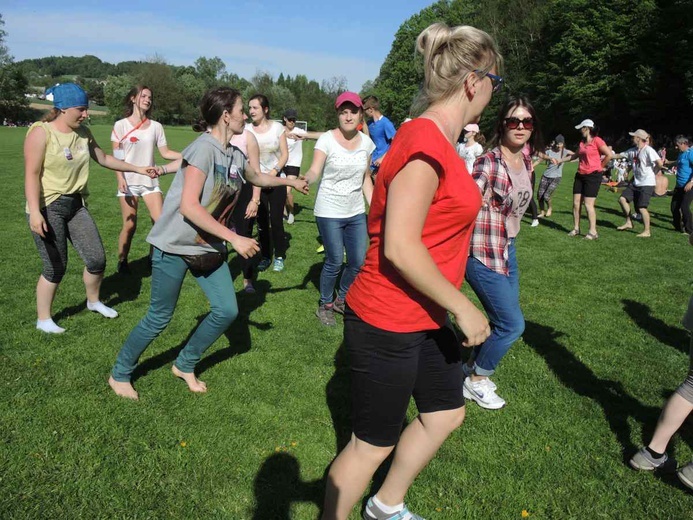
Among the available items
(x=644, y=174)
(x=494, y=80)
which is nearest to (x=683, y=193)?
(x=644, y=174)

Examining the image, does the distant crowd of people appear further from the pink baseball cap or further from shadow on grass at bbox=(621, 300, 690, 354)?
shadow on grass at bbox=(621, 300, 690, 354)

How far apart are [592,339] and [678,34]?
46.8m

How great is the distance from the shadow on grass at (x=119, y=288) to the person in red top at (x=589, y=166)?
7.86 meters

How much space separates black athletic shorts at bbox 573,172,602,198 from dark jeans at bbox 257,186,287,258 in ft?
20.9

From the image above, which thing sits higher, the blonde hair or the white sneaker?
the blonde hair

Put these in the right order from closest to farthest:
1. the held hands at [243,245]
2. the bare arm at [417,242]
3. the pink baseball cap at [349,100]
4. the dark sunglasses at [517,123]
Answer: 1. the bare arm at [417,242]
2. the held hands at [243,245]
3. the dark sunglasses at [517,123]
4. the pink baseball cap at [349,100]

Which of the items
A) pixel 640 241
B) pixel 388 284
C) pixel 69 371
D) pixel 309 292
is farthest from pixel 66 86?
pixel 640 241

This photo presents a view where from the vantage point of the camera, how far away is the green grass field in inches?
112

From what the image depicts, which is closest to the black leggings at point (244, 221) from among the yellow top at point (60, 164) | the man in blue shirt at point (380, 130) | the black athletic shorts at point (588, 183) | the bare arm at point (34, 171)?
the yellow top at point (60, 164)

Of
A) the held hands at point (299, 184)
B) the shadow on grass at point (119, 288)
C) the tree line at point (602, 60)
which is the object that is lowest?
the shadow on grass at point (119, 288)

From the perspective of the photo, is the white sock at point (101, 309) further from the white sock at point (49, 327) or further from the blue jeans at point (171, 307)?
the blue jeans at point (171, 307)

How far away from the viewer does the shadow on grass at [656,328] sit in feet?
17.4

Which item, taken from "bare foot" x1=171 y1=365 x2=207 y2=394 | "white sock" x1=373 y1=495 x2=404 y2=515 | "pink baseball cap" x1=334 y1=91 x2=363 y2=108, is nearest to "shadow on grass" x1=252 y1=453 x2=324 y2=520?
"white sock" x1=373 y1=495 x2=404 y2=515

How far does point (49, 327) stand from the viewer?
15.3 feet
